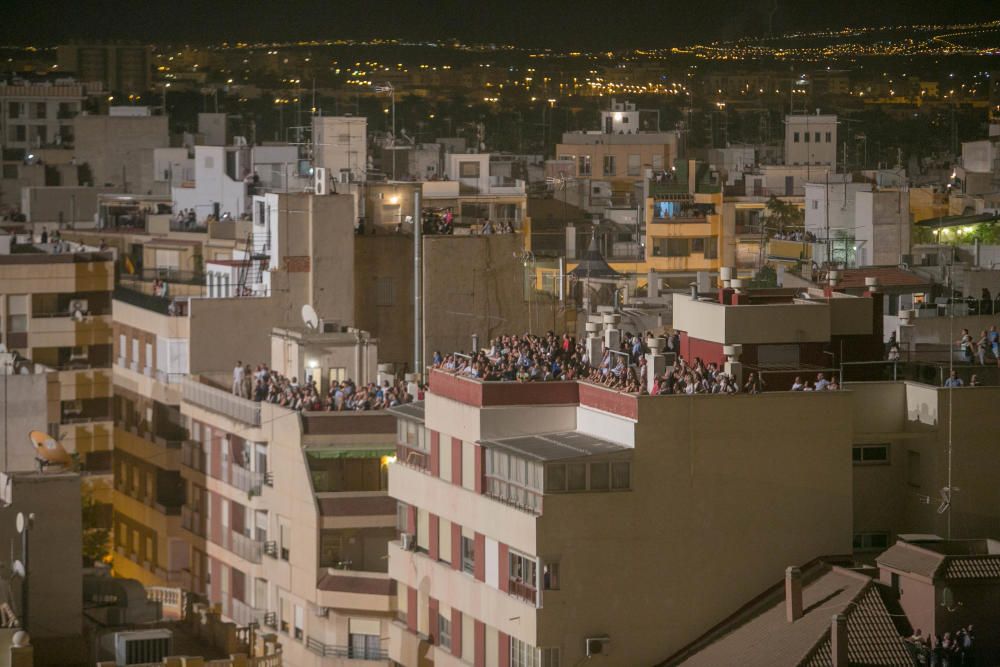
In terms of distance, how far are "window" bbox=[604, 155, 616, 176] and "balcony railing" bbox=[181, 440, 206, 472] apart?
41.1 m

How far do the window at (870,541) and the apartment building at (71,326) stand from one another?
2042 cm

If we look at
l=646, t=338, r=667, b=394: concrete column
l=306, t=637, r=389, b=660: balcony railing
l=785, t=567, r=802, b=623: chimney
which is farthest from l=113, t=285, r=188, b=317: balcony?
l=785, t=567, r=802, b=623: chimney

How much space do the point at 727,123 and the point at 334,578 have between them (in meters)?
64.9

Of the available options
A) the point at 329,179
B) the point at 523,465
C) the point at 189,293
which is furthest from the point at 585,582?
the point at 189,293

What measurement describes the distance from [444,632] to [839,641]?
279 inches

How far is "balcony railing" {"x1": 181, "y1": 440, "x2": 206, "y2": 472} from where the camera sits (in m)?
41.8

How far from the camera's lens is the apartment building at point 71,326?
156ft

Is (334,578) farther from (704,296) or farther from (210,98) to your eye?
(210,98)

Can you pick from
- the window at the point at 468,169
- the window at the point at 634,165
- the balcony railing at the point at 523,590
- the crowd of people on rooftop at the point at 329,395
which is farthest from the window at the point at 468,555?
the window at the point at 634,165

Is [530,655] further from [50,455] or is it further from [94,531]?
[94,531]

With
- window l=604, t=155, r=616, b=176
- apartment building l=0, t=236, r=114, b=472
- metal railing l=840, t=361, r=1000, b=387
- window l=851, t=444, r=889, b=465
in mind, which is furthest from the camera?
window l=604, t=155, r=616, b=176

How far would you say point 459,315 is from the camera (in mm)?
43094

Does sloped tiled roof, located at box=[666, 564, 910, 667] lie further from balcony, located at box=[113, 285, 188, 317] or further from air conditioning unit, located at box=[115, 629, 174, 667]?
balcony, located at box=[113, 285, 188, 317]

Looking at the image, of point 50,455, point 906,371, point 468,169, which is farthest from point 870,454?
point 468,169
